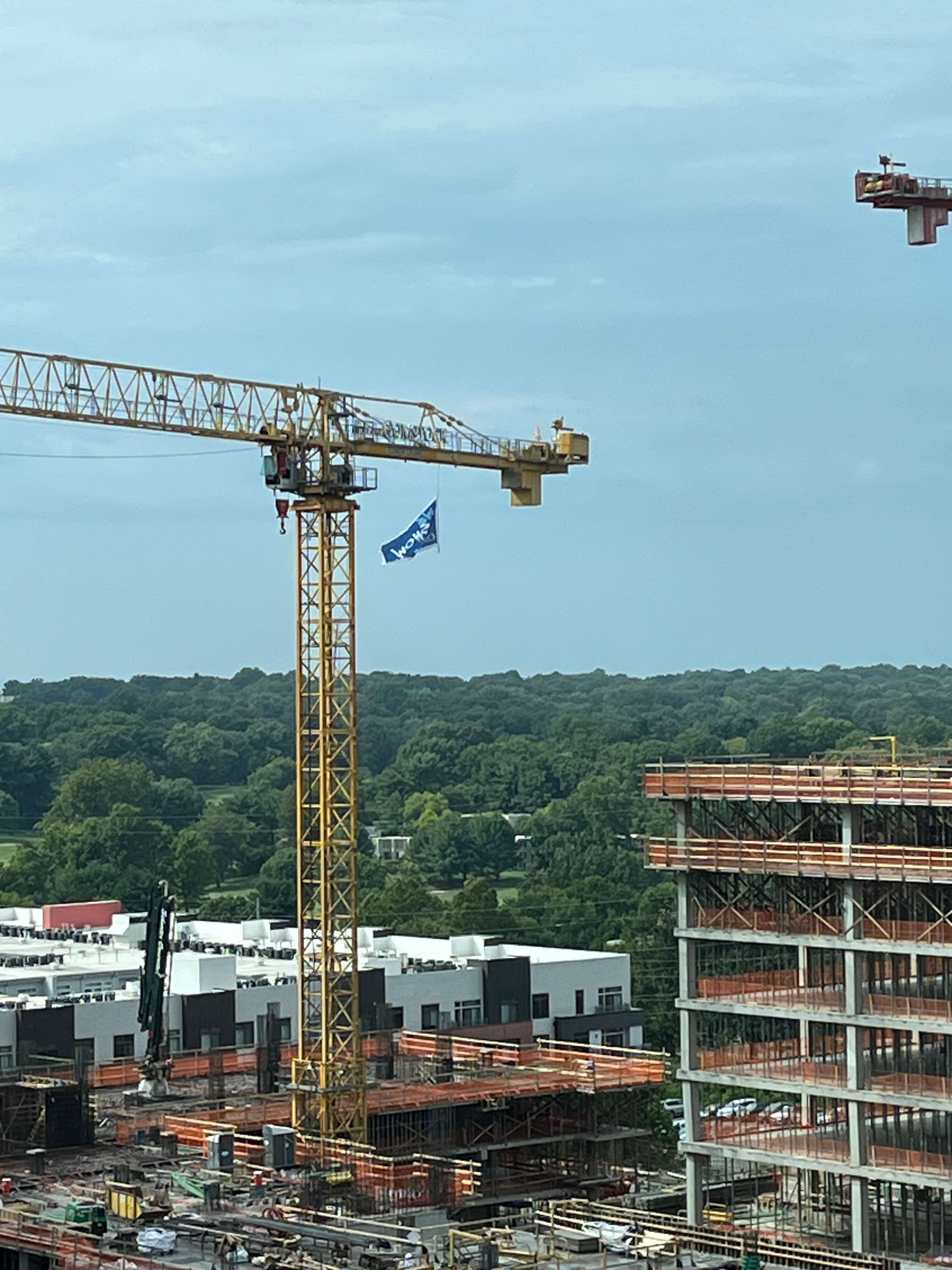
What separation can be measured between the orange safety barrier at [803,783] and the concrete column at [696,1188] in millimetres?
11661

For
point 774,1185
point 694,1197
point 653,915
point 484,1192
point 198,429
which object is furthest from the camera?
point 653,915

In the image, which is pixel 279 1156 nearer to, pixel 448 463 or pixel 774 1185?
pixel 774 1185

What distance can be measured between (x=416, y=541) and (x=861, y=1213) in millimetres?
45546

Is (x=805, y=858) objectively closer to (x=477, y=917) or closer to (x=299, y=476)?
(x=299, y=476)

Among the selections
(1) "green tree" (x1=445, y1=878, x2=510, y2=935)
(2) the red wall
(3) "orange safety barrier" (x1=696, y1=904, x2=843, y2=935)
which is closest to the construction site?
(3) "orange safety barrier" (x1=696, y1=904, x2=843, y2=935)

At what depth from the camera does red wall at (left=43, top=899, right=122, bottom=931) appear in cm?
16075

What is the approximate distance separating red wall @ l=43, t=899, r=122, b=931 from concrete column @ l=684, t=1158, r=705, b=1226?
8788cm

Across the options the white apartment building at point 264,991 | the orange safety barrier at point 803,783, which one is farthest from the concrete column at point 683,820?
the white apartment building at point 264,991

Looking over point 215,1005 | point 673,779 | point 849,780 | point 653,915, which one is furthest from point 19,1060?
point 653,915

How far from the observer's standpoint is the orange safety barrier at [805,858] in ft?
232

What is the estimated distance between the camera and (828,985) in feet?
255

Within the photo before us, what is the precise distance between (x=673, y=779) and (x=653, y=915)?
118 metres

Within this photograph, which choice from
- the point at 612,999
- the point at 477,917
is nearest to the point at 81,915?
the point at 477,917

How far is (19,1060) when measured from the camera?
106 m
